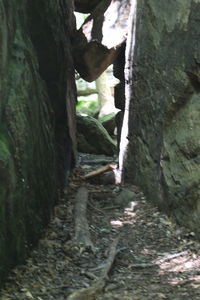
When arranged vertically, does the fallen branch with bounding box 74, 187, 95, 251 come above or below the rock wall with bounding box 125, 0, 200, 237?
below

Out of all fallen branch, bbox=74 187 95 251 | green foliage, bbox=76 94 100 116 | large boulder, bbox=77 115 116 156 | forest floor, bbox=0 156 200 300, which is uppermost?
green foliage, bbox=76 94 100 116

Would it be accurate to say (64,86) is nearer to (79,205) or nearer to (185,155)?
(79,205)

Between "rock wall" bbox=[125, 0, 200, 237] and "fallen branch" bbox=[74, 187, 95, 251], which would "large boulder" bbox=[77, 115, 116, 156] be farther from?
"fallen branch" bbox=[74, 187, 95, 251]

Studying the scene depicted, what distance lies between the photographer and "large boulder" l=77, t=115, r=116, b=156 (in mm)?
12703

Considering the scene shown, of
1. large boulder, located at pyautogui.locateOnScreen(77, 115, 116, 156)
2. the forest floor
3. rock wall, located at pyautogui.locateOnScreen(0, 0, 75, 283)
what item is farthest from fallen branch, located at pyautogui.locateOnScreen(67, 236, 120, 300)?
large boulder, located at pyautogui.locateOnScreen(77, 115, 116, 156)

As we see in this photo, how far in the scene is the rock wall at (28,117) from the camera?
4893 millimetres

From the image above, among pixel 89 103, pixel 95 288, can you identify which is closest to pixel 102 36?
pixel 95 288

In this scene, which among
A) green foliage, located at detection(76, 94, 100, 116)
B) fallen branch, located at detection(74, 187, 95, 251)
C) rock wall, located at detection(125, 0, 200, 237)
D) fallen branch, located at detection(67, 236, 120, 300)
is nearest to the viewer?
fallen branch, located at detection(67, 236, 120, 300)

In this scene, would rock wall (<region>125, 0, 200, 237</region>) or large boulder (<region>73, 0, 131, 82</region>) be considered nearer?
rock wall (<region>125, 0, 200, 237</region>)

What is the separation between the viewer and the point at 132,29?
9.12m

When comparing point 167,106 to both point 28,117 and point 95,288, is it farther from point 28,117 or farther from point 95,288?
point 95,288

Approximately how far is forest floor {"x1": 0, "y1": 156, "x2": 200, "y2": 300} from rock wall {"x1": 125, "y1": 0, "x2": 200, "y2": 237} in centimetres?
38

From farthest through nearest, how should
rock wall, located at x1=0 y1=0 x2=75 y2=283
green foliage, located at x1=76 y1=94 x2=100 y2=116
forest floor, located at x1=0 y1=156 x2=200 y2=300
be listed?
green foliage, located at x1=76 y1=94 x2=100 y2=116, rock wall, located at x1=0 y1=0 x2=75 y2=283, forest floor, located at x1=0 y1=156 x2=200 y2=300

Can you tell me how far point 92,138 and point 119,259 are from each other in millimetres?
7253
